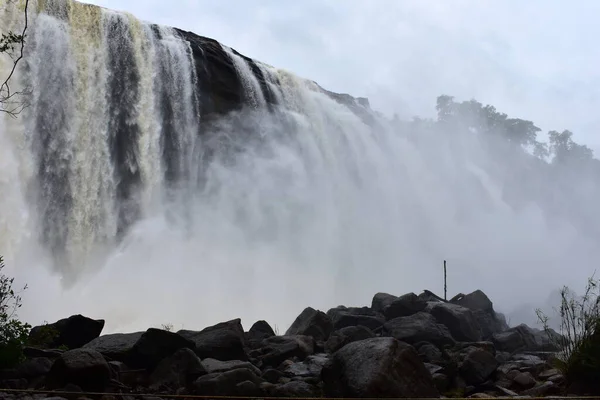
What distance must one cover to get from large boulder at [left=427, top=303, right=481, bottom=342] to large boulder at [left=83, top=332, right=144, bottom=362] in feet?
25.5

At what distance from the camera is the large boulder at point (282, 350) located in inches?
399

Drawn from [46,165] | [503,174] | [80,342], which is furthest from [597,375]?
[503,174]

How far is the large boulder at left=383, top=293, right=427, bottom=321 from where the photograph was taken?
14508 mm

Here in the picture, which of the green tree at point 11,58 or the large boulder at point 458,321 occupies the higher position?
the green tree at point 11,58

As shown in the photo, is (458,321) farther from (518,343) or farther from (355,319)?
(355,319)

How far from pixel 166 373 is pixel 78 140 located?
1467cm

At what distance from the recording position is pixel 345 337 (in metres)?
11.8

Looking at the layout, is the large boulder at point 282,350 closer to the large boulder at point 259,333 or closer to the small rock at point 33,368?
the large boulder at point 259,333

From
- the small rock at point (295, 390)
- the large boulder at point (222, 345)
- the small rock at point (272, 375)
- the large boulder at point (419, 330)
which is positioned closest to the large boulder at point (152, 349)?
the large boulder at point (222, 345)

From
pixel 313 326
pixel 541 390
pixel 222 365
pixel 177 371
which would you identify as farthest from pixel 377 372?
pixel 313 326

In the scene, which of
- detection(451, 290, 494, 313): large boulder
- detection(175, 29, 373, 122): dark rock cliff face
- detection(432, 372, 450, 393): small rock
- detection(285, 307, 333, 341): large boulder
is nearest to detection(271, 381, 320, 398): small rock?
detection(432, 372, 450, 393): small rock

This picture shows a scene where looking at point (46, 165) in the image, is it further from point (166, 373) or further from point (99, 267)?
point (166, 373)

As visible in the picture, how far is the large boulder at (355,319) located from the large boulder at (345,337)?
144 cm

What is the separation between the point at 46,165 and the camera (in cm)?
1986
